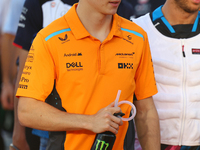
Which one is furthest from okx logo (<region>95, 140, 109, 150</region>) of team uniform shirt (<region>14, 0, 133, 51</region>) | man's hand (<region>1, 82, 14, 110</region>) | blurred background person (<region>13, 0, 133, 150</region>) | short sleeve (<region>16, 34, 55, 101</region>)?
man's hand (<region>1, 82, 14, 110</region>)

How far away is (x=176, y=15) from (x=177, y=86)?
1.91 feet

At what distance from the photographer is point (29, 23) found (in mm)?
3025

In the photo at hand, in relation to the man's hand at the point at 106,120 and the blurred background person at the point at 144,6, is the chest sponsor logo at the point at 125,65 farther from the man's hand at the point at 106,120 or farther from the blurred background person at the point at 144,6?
the blurred background person at the point at 144,6

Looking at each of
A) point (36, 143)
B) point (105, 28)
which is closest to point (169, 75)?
point (105, 28)

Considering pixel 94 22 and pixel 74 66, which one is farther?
pixel 94 22

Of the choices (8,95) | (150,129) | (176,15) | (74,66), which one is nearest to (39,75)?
(74,66)

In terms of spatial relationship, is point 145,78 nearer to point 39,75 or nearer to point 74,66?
point 74,66

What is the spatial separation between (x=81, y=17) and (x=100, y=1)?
0.64ft

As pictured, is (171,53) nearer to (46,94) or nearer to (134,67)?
(134,67)

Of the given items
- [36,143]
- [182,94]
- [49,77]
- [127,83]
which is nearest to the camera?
[49,77]

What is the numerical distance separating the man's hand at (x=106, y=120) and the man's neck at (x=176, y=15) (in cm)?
117

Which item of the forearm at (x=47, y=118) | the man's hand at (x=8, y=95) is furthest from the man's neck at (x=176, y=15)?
the man's hand at (x=8, y=95)

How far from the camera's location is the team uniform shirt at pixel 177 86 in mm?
2732

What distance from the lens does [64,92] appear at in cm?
215
